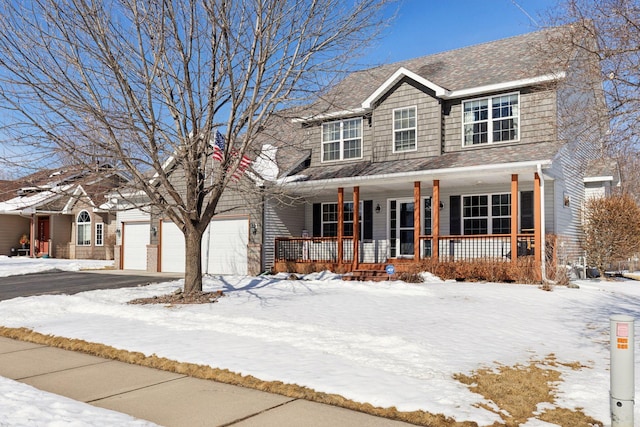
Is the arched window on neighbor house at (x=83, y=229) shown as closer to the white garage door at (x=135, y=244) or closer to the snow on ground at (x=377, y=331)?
the white garage door at (x=135, y=244)

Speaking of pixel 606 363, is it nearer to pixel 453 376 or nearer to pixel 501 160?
pixel 453 376

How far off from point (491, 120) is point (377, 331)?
10.1 metres

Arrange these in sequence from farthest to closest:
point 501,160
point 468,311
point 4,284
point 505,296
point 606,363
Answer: point 4,284 < point 501,160 < point 505,296 < point 468,311 < point 606,363

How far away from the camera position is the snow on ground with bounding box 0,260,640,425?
5.58m

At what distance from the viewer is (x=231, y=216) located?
62.3 feet

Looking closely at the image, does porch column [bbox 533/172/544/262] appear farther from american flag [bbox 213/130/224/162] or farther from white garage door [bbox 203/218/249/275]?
white garage door [bbox 203/218/249/275]

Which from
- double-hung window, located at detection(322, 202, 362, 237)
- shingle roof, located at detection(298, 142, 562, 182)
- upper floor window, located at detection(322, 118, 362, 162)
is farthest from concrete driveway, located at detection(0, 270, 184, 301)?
upper floor window, located at detection(322, 118, 362, 162)

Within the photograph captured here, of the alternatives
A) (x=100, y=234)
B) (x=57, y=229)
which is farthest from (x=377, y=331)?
(x=57, y=229)

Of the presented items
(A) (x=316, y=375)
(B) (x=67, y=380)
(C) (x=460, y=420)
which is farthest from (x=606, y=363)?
(B) (x=67, y=380)

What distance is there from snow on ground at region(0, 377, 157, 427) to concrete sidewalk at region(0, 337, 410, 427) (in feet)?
0.61

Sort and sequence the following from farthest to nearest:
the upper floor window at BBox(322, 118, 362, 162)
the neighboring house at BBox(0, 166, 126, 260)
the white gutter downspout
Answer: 1. the neighboring house at BBox(0, 166, 126, 260)
2. the upper floor window at BBox(322, 118, 362, 162)
3. the white gutter downspout

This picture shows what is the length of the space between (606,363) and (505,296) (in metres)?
5.01

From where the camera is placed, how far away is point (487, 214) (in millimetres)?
16344

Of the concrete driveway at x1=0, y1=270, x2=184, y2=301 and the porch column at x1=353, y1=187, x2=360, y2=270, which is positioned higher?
the porch column at x1=353, y1=187, x2=360, y2=270
